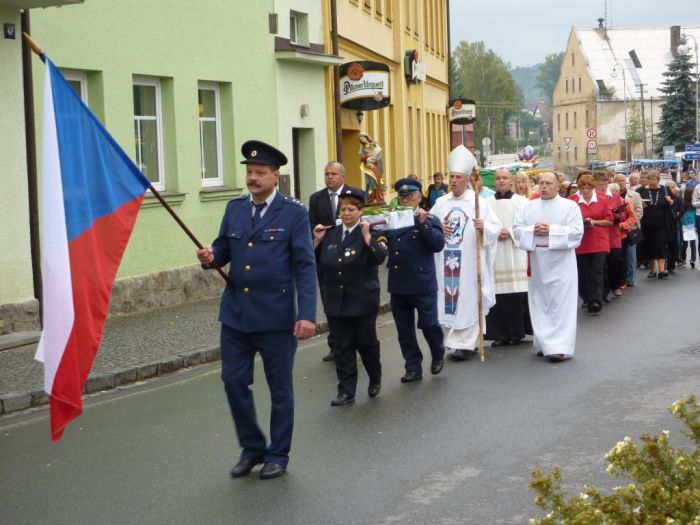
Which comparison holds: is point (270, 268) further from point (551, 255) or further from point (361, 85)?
point (361, 85)

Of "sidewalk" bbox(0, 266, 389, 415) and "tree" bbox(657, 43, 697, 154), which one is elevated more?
"tree" bbox(657, 43, 697, 154)

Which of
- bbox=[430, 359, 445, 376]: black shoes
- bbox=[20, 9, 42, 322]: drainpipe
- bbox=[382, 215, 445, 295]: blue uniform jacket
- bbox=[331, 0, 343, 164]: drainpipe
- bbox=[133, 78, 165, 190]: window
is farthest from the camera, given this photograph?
bbox=[331, 0, 343, 164]: drainpipe

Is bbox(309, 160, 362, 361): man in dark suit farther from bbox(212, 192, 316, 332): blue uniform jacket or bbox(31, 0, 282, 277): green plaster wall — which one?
bbox(212, 192, 316, 332): blue uniform jacket

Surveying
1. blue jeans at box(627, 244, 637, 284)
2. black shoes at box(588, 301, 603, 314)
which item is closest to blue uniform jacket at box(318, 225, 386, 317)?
black shoes at box(588, 301, 603, 314)

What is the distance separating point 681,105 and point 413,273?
280 feet

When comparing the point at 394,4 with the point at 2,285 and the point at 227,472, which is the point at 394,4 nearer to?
the point at 2,285

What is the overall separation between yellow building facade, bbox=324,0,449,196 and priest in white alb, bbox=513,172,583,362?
40.7 ft

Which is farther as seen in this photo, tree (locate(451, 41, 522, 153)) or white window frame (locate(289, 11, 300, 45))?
tree (locate(451, 41, 522, 153))

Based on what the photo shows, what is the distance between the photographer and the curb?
1062 centimetres

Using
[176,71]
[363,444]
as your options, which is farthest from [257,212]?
[176,71]

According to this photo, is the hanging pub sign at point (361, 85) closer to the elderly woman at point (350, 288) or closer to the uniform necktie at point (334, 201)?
the uniform necktie at point (334, 201)

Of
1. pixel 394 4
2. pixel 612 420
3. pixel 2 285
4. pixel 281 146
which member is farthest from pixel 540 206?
pixel 394 4

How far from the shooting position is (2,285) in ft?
47.1

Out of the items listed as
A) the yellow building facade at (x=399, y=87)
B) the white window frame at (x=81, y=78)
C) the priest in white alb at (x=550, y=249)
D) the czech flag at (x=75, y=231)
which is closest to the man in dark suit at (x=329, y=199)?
the priest in white alb at (x=550, y=249)
